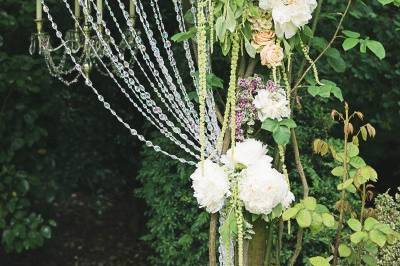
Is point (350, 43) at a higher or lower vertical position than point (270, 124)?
higher

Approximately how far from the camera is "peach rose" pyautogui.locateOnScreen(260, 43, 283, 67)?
2.12 m

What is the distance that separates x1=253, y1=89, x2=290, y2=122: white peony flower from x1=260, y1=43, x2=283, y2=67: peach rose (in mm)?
90

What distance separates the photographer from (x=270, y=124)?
214cm

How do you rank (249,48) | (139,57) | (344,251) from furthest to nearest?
1. (139,57)
2. (344,251)
3. (249,48)

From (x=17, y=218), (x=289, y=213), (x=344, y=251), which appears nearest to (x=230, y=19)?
(x=289, y=213)

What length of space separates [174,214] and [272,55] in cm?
142

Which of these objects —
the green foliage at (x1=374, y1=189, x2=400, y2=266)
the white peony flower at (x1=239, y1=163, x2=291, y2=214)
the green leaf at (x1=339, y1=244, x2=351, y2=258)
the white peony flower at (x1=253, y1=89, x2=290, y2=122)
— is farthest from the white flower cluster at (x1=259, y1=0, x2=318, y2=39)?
the green foliage at (x1=374, y1=189, x2=400, y2=266)

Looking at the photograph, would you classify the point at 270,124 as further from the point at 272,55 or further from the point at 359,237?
the point at 359,237

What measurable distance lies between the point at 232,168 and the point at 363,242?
1.90ft

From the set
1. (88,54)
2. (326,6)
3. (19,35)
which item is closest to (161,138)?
(88,54)

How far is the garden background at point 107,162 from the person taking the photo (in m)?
3.30

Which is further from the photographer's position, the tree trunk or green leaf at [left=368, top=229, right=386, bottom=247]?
the tree trunk

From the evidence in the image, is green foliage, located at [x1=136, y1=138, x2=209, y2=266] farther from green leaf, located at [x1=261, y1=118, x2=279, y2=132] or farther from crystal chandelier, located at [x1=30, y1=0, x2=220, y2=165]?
green leaf, located at [x1=261, y1=118, x2=279, y2=132]

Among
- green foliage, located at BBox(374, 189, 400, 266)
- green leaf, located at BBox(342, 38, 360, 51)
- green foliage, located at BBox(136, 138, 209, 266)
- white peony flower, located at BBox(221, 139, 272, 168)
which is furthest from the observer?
green foliage, located at BBox(136, 138, 209, 266)
